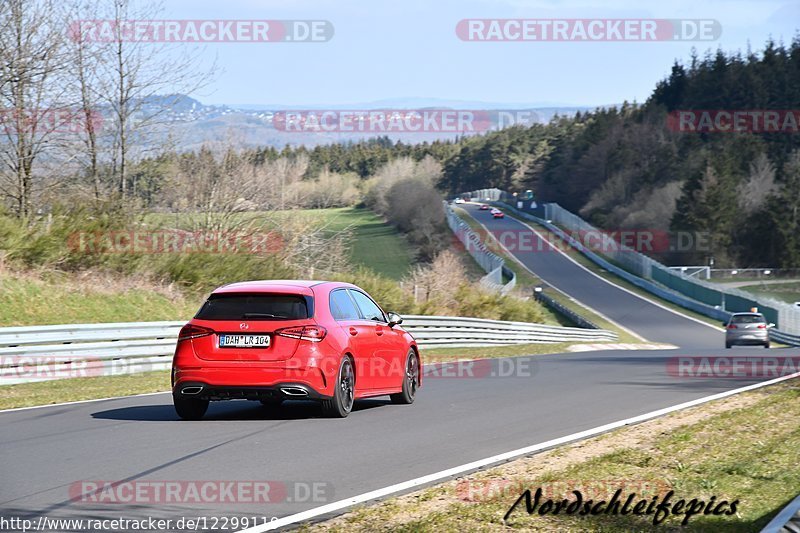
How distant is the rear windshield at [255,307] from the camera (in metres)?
11.4

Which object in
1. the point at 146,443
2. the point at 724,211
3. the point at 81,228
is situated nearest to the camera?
the point at 146,443

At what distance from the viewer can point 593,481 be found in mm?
7883

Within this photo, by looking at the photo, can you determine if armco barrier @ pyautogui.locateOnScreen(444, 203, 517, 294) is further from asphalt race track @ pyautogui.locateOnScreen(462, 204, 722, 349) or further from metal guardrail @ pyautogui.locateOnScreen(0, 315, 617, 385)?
metal guardrail @ pyautogui.locateOnScreen(0, 315, 617, 385)

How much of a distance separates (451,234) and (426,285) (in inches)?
2135

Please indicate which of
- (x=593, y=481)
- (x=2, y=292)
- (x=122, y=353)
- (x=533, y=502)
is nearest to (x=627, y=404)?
(x=593, y=481)

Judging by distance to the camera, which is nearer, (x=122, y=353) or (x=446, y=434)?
(x=446, y=434)

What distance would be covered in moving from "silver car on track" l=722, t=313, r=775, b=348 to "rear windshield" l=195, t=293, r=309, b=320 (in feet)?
105

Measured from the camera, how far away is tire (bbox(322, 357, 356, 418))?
1155 cm

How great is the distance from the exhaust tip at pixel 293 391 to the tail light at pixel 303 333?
1.77 ft

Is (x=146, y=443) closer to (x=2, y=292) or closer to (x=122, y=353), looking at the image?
(x=122, y=353)

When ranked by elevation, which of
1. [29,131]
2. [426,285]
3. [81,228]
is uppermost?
[29,131]

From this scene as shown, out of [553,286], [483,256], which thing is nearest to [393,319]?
[483,256]

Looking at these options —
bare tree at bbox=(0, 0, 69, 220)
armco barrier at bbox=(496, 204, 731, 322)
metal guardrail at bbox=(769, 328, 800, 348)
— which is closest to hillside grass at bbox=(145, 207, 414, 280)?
bare tree at bbox=(0, 0, 69, 220)

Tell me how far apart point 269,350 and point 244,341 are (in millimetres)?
296
